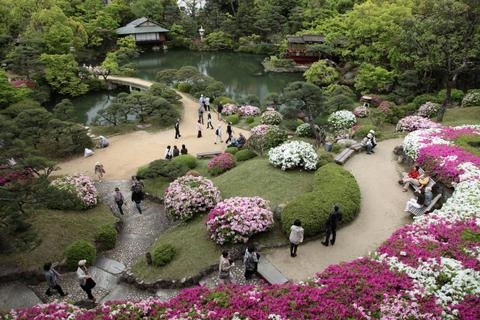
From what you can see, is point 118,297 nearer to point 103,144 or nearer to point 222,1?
point 103,144

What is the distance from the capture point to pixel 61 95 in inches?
1656

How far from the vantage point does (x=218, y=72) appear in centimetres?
5594

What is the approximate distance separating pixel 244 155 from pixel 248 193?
575cm

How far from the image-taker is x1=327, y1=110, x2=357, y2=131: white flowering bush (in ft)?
95.1

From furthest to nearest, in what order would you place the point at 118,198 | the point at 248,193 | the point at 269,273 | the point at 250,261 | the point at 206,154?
the point at 206,154
the point at 118,198
the point at 248,193
the point at 269,273
the point at 250,261

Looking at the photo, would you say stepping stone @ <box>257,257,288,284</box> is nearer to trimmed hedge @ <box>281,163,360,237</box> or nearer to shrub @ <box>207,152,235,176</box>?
trimmed hedge @ <box>281,163,360,237</box>

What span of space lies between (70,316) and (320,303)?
22.2ft

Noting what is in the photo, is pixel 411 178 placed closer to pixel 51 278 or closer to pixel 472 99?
pixel 51 278

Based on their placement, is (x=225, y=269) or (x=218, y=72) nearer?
(x=225, y=269)

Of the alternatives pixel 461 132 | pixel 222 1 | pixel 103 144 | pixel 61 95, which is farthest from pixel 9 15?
pixel 461 132

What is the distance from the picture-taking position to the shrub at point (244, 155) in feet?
77.0

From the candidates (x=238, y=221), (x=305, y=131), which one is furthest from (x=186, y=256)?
(x=305, y=131)

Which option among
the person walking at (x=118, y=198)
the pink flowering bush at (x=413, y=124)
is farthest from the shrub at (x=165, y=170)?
the pink flowering bush at (x=413, y=124)

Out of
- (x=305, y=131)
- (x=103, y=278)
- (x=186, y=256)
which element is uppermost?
(x=305, y=131)
